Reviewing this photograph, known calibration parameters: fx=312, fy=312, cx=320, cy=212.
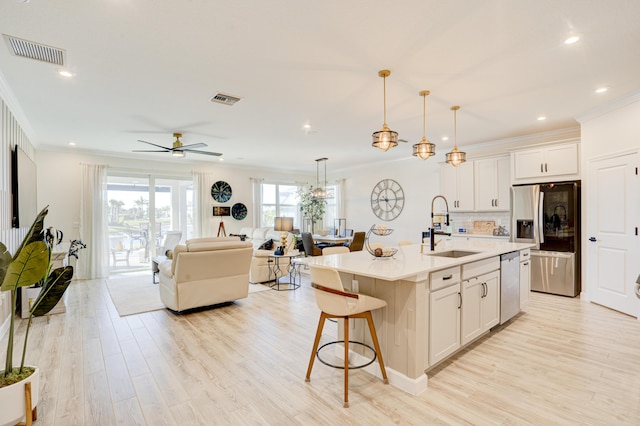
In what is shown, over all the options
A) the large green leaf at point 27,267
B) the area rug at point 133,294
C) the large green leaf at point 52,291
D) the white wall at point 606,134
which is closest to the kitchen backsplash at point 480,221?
the white wall at point 606,134

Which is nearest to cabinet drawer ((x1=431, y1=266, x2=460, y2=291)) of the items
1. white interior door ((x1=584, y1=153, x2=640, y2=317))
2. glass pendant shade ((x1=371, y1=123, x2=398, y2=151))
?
glass pendant shade ((x1=371, y1=123, x2=398, y2=151))

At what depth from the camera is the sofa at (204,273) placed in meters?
3.97

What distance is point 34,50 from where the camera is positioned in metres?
2.66

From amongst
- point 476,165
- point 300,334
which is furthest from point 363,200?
point 300,334

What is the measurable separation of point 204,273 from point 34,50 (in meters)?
2.78

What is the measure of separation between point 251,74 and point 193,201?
18.5 feet

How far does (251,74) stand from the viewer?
3.20 metres

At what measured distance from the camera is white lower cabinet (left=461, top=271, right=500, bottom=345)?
9.26 feet

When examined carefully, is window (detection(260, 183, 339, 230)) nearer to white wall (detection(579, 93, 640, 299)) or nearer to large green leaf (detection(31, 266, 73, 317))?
white wall (detection(579, 93, 640, 299))

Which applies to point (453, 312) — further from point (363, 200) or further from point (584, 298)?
point (363, 200)

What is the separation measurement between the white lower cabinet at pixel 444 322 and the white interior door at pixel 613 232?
2844 millimetres

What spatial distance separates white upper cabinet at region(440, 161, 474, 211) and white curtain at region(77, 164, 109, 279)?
24.0 feet

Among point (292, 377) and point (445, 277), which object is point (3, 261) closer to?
point (292, 377)

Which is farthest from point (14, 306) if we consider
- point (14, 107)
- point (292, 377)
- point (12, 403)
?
point (14, 107)
